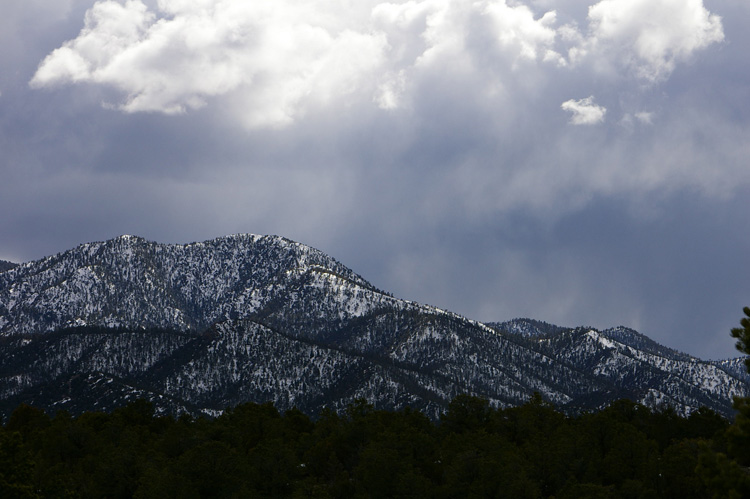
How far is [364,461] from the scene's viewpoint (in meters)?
101

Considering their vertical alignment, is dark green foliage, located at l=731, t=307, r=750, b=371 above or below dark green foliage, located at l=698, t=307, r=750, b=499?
above

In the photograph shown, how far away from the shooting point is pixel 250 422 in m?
142

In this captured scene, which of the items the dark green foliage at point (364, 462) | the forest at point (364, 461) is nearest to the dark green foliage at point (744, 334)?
the dark green foliage at point (364, 462)

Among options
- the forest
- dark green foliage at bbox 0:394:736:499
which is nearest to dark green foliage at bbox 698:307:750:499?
dark green foliage at bbox 0:394:736:499

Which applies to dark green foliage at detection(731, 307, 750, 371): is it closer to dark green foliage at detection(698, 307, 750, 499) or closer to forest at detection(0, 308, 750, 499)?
dark green foliage at detection(698, 307, 750, 499)

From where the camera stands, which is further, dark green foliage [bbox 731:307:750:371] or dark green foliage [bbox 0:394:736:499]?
dark green foliage [bbox 0:394:736:499]

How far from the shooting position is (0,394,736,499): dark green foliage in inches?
3501

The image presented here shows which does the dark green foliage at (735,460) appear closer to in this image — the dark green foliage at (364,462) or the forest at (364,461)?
the dark green foliage at (364,462)

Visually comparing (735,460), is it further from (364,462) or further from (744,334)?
(364,462)

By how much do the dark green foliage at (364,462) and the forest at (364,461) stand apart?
7.5 inches

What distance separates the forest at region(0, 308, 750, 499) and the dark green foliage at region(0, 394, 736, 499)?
0.62ft

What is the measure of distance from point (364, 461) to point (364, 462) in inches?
6.5

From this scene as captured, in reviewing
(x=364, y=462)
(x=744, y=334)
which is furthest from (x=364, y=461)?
(x=744, y=334)

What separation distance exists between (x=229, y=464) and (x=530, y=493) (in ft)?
139
